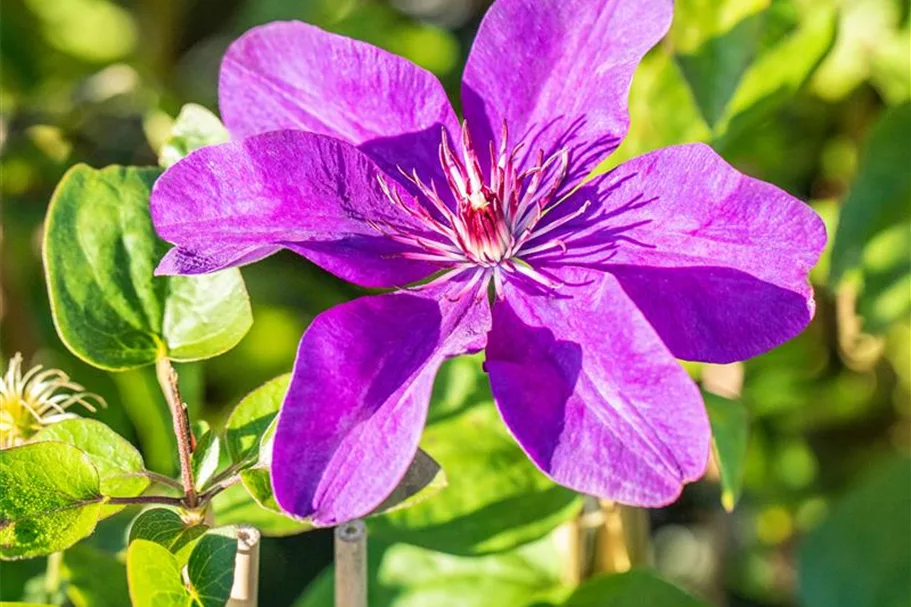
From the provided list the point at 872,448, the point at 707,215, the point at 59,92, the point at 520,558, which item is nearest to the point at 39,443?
the point at 707,215

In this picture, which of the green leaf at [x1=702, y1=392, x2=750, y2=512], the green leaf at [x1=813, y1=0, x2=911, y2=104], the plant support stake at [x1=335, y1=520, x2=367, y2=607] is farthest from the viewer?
the green leaf at [x1=813, y1=0, x2=911, y2=104]

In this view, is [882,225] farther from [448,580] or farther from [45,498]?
[45,498]

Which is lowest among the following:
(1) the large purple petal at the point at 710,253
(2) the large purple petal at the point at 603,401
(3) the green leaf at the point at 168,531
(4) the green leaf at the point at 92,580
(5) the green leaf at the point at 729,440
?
(4) the green leaf at the point at 92,580

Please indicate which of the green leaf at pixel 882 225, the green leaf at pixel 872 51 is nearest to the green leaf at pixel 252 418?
the green leaf at pixel 882 225

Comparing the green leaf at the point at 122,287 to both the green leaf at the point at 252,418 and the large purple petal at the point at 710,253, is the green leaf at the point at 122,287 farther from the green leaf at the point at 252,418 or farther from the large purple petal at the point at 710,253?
the large purple petal at the point at 710,253

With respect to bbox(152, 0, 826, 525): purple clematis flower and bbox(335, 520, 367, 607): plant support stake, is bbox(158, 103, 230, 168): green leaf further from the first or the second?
Result: bbox(335, 520, 367, 607): plant support stake

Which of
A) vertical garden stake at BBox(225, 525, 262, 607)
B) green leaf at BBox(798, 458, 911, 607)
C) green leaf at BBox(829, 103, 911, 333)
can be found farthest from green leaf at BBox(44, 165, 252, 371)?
green leaf at BBox(798, 458, 911, 607)

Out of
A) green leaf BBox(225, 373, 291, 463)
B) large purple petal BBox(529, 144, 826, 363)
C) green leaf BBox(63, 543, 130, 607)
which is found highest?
large purple petal BBox(529, 144, 826, 363)

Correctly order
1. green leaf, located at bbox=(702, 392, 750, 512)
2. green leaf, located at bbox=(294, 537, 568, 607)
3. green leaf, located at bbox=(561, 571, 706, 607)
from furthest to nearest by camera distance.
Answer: green leaf, located at bbox=(294, 537, 568, 607)
green leaf, located at bbox=(561, 571, 706, 607)
green leaf, located at bbox=(702, 392, 750, 512)
